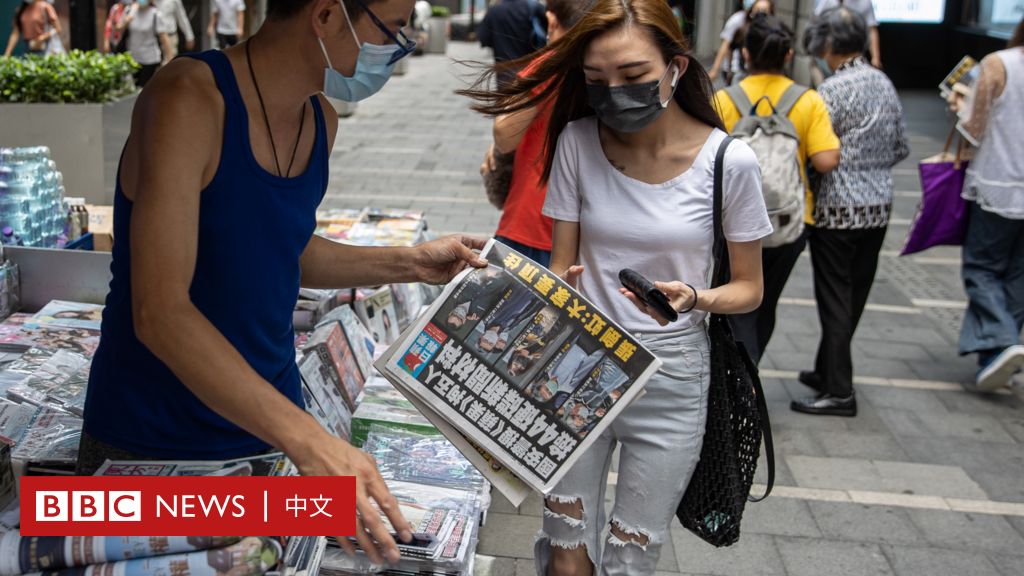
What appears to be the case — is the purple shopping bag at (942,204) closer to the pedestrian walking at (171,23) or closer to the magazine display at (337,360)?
the magazine display at (337,360)

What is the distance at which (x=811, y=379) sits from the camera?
217 inches

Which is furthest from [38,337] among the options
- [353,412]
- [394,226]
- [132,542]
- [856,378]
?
[856,378]

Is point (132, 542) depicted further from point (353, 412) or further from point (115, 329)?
point (353, 412)

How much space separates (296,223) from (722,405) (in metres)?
1.18

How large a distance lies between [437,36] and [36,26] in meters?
15.2

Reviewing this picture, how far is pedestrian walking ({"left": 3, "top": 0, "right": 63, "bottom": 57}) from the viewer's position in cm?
1060

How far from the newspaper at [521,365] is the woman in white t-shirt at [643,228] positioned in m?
0.25

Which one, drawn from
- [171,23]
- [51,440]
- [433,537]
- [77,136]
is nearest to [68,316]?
[51,440]

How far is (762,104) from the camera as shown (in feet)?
15.1

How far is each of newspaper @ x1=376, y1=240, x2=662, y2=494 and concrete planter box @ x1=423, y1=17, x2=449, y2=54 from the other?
913 inches

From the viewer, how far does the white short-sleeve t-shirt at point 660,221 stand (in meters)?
2.44

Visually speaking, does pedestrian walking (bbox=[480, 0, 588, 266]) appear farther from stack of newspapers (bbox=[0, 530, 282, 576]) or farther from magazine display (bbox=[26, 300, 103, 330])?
stack of newspapers (bbox=[0, 530, 282, 576])

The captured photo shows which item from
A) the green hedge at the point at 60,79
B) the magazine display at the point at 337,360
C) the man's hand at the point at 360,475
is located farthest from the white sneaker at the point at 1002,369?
the green hedge at the point at 60,79

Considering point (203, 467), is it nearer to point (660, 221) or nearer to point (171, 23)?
point (660, 221)
